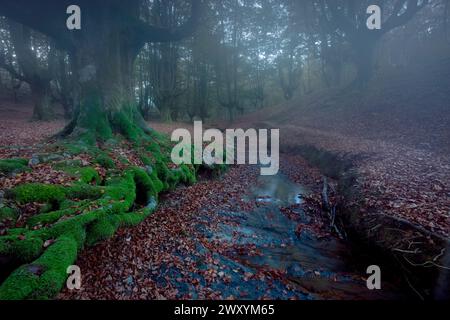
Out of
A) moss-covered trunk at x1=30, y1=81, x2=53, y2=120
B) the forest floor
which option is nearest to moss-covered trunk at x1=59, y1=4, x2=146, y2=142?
the forest floor

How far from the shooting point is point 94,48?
941 cm

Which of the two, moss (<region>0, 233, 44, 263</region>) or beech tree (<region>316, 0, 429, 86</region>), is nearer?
moss (<region>0, 233, 44, 263</region>)

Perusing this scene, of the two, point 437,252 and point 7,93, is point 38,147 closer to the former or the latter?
point 437,252

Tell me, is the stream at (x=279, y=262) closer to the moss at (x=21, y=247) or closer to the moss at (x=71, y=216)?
the moss at (x=71, y=216)

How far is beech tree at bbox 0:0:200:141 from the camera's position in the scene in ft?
29.9

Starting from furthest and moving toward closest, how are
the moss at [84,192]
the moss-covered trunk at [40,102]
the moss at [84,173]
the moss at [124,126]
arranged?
1. the moss-covered trunk at [40,102]
2. the moss at [124,126]
3. the moss at [84,173]
4. the moss at [84,192]

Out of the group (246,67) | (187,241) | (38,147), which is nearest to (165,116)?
(246,67)

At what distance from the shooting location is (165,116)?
27969mm

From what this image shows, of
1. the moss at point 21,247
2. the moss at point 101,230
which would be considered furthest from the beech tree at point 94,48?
the moss at point 21,247

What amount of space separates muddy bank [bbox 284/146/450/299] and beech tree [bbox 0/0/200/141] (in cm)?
828

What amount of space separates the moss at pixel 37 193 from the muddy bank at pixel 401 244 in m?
6.85

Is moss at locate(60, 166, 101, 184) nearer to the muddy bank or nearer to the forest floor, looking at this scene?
the forest floor

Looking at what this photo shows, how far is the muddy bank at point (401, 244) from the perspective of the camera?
4.37 meters
